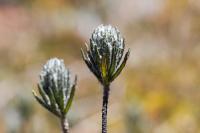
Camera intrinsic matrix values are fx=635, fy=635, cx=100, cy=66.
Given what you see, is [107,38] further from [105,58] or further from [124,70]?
[124,70]

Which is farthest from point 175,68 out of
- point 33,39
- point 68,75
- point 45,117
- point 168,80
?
point 68,75

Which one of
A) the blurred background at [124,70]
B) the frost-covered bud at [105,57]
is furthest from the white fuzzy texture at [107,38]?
the blurred background at [124,70]

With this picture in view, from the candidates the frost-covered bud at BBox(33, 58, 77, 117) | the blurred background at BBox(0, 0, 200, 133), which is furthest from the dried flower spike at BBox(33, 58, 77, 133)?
the blurred background at BBox(0, 0, 200, 133)

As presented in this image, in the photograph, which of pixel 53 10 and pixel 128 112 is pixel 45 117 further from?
pixel 53 10

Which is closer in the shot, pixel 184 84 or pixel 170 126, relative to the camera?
pixel 170 126

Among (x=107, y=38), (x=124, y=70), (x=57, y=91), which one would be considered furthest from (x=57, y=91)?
(x=124, y=70)
